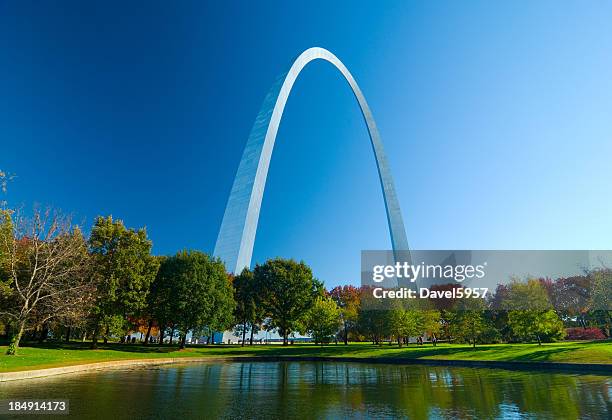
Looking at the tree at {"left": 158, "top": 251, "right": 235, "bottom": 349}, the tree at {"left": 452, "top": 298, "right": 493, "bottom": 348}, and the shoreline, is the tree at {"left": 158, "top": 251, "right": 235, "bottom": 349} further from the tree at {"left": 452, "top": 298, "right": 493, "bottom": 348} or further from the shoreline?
the tree at {"left": 452, "top": 298, "right": 493, "bottom": 348}

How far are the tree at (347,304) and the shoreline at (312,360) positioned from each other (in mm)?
25646

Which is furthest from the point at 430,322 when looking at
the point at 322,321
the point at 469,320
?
the point at 322,321

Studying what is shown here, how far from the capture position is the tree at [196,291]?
44.3 metres

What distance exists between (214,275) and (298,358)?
43.9 feet

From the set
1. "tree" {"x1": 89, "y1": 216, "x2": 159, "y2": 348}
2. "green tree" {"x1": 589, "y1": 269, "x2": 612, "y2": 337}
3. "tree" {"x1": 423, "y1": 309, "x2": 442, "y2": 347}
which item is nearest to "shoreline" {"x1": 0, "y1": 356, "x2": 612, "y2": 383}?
"tree" {"x1": 89, "y1": 216, "x2": 159, "y2": 348}

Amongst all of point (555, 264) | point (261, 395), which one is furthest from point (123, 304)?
point (555, 264)

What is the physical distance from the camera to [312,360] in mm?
38000

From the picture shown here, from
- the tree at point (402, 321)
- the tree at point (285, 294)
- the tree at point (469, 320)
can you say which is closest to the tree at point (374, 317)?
the tree at point (402, 321)

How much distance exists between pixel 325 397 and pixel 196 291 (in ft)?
107

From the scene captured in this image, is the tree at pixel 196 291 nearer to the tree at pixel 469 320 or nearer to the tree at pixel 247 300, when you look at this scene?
the tree at pixel 247 300

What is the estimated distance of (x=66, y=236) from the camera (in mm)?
31562

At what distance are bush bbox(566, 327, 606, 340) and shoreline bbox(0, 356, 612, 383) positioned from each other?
31.2 metres

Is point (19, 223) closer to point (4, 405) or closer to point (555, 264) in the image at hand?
point (4, 405)

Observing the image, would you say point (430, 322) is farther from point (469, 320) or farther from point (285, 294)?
point (285, 294)
